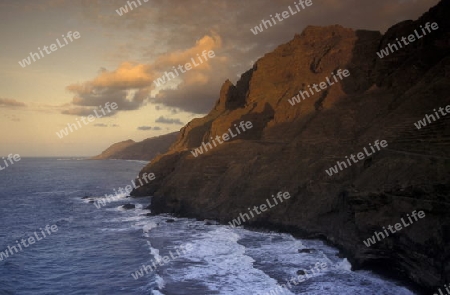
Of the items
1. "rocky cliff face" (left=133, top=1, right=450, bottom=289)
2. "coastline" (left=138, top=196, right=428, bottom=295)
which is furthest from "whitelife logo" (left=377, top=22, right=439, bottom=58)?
"coastline" (left=138, top=196, right=428, bottom=295)

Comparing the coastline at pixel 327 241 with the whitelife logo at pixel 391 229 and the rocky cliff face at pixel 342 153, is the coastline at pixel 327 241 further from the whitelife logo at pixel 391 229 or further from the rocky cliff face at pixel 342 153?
the whitelife logo at pixel 391 229

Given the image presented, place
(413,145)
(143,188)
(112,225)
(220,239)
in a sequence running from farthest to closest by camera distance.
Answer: (143,188), (112,225), (220,239), (413,145)

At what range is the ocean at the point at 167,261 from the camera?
24.4 meters

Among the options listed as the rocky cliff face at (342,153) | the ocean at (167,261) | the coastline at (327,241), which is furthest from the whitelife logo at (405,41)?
the ocean at (167,261)

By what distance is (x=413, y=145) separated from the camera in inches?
1147

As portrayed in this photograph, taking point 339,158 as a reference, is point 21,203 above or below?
above

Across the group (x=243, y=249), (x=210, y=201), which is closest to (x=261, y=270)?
(x=243, y=249)

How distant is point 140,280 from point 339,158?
24721 mm

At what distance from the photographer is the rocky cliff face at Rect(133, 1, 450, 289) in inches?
920

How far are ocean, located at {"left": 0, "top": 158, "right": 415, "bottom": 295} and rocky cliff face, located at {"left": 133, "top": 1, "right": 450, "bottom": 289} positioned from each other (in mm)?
2795

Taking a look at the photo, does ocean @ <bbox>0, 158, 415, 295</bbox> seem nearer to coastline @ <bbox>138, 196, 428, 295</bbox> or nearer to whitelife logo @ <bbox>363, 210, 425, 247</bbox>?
coastline @ <bbox>138, 196, 428, 295</bbox>

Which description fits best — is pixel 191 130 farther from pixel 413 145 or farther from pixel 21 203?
pixel 413 145

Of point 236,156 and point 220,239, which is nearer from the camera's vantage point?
point 220,239

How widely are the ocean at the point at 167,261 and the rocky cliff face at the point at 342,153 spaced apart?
9.17 ft
